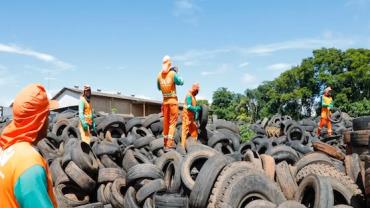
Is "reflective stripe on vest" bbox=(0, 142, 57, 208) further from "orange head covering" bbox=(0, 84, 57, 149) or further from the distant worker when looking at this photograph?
the distant worker

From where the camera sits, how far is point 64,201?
6.47 m

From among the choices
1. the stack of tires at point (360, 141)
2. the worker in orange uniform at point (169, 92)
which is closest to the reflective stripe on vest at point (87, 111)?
the worker in orange uniform at point (169, 92)

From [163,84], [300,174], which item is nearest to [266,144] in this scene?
[163,84]

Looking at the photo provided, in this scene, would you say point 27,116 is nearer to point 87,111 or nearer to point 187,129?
point 87,111

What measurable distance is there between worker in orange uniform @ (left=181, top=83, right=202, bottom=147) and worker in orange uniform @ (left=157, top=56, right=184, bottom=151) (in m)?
0.58

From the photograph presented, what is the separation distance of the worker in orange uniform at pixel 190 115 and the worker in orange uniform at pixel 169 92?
0.58m

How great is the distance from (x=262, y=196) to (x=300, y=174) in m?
1.05

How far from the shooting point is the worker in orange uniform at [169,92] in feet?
27.5

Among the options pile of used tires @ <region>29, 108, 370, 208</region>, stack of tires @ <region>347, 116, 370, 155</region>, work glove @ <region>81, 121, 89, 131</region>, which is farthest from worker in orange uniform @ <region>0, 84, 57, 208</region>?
work glove @ <region>81, 121, 89, 131</region>

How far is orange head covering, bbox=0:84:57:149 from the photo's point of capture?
82.4 inches

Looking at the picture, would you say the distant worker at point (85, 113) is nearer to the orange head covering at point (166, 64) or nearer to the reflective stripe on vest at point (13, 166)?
the orange head covering at point (166, 64)

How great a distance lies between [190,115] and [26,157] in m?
7.10

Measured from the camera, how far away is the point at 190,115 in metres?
9.05

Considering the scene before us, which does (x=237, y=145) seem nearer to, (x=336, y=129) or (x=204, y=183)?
(x=204, y=183)
